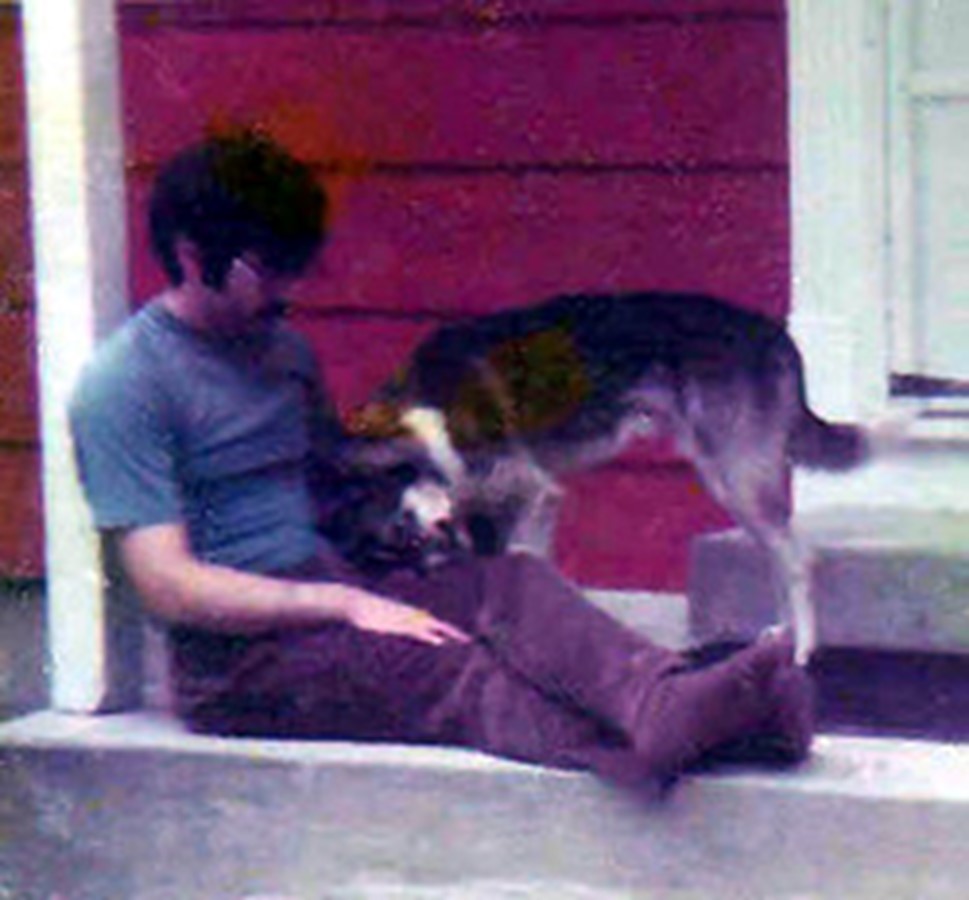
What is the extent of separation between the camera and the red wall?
6.26m

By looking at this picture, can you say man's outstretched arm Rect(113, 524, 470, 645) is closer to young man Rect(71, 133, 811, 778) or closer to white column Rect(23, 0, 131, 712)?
young man Rect(71, 133, 811, 778)

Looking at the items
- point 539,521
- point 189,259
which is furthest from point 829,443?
point 189,259

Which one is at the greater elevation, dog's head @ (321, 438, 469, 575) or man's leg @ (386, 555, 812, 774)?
dog's head @ (321, 438, 469, 575)

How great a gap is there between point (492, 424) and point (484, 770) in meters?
1.67

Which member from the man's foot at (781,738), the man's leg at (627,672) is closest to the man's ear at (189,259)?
the man's leg at (627,672)

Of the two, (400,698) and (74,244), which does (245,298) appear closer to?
(74,244)

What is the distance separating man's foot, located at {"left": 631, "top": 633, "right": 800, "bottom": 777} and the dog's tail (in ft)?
5.44

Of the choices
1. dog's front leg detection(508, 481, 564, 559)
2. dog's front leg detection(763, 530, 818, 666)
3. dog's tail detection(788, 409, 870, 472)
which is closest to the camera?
dog's front leg detection(763, 530, 818, 666)

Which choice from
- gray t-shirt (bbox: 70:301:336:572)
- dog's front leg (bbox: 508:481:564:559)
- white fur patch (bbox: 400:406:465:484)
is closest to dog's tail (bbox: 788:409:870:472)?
dog's front leg (bbox: 508:481:564:559)

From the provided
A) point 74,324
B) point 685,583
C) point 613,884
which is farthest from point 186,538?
point 685,583

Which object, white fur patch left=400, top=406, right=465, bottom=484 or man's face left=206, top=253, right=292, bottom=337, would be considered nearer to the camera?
man's face left=206, top=253, right=292, bottom=337

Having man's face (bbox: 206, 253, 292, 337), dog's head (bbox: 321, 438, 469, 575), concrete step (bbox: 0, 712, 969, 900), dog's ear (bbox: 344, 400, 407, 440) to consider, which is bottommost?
concrete step (bbox: 0, 712, 969, 900)

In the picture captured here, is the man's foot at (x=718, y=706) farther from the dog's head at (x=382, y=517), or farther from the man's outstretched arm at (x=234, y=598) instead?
the dog's head at (x=382, y=517)

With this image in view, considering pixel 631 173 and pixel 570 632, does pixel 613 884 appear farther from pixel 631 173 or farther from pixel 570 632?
pixel 631 173
